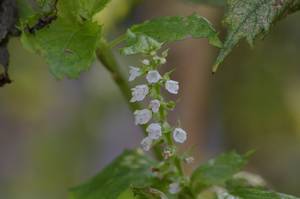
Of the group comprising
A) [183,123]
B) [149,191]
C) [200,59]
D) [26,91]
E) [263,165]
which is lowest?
[149,191]

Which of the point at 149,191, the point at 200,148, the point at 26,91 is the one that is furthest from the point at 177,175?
the point at 26,91

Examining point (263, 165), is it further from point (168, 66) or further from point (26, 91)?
point (26, 91)

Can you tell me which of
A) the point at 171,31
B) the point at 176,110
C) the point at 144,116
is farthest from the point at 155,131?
the point at 176,110

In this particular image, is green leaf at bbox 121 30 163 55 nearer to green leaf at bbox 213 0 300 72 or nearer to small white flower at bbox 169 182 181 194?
green leaf at bbox 213 0 300 72

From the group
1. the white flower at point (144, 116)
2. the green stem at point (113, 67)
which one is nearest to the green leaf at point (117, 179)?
the green stem at point (113, 67)

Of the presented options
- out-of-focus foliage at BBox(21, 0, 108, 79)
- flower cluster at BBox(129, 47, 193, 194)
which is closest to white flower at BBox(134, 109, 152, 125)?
flower cluster at BBox(129, 47, 193, 194)

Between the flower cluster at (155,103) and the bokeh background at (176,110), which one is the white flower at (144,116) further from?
the bokeh background at (176,110)

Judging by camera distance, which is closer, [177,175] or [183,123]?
[177,175]
